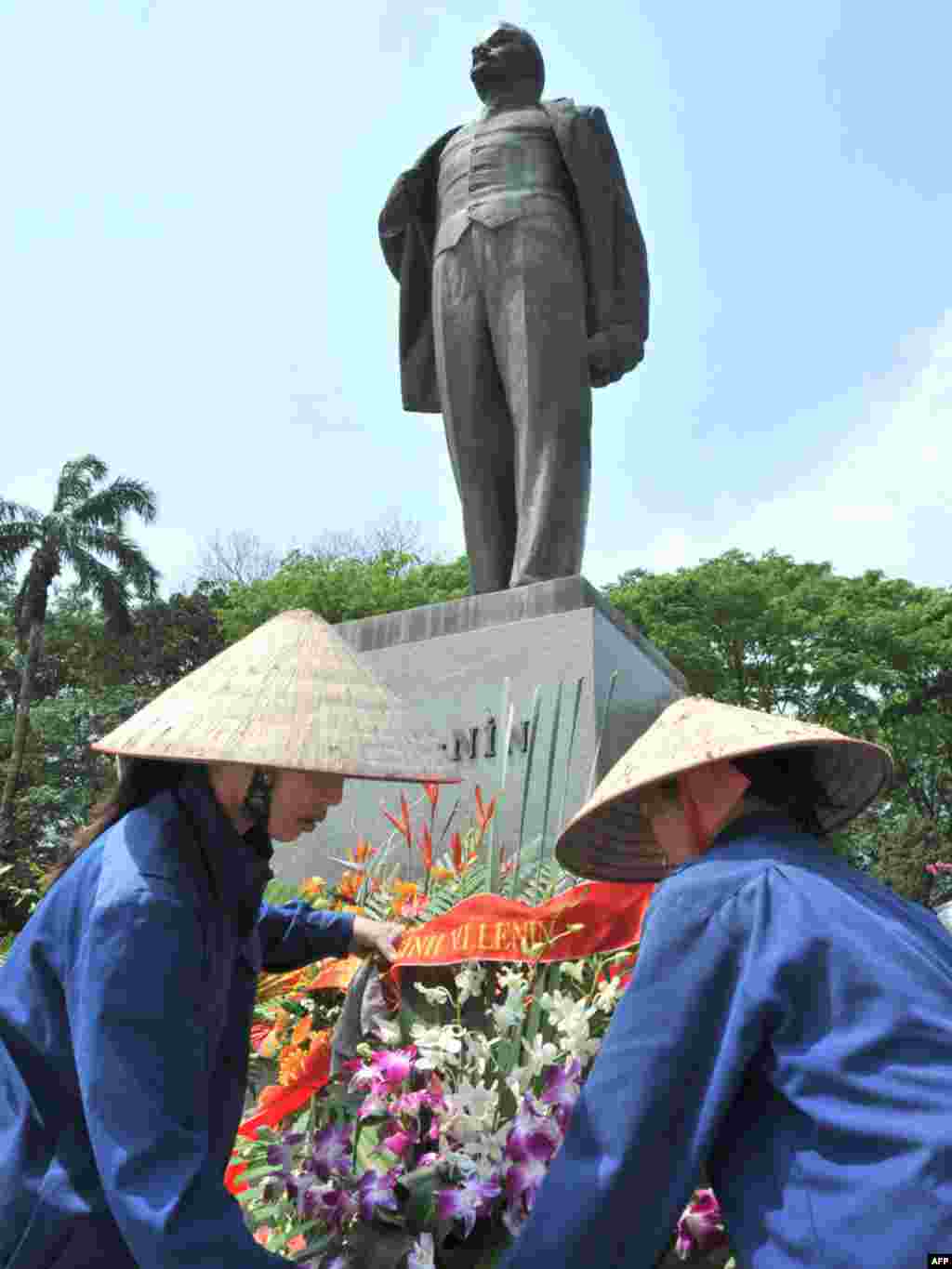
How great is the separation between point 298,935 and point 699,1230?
0.90 metres

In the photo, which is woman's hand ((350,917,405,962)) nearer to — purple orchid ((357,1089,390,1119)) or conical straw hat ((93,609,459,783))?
purple orchid ((357,1089,390,1119))

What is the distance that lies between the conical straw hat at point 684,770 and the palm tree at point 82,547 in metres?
26.2

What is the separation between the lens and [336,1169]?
1.92 m

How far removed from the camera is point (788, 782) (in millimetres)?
1912

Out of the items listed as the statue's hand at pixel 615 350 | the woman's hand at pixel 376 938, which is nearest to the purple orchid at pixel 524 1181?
the woman's hand at pixel 376 938

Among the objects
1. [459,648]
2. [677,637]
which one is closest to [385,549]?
[677,637]

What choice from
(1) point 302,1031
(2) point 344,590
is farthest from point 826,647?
(1) point 302,1031

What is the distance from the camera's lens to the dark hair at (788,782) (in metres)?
1.88

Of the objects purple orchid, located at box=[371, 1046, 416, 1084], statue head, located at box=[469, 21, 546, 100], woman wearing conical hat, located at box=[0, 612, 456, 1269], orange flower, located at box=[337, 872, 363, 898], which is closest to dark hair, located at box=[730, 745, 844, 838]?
woman wearing conical hat, located at box=[0, 612, 456, 1269]

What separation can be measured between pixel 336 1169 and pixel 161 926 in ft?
1.84

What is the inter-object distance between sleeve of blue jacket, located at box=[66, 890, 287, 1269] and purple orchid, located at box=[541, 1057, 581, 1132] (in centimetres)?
51

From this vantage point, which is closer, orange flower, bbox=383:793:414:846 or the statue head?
orange flower, bbox=383:793:414:846

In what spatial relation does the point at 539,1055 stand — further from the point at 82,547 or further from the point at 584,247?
the point at 82,547

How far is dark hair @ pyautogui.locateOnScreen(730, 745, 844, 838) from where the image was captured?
1.88 metres
